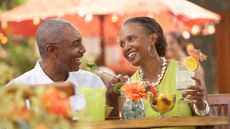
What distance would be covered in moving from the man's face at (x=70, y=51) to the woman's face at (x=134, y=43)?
0.23 m

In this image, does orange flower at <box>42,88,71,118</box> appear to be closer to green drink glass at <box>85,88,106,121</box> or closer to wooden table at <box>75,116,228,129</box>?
wooden table at <box>75,116,228,129</box>

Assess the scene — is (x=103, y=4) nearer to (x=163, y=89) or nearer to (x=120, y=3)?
(x=120, y=3)

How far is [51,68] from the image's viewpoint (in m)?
4.73

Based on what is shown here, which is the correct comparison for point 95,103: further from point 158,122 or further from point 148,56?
point 148,56

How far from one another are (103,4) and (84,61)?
350 cm

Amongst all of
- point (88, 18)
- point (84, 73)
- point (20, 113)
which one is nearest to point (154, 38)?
point (84, 73)

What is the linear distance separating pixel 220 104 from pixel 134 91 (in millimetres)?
642

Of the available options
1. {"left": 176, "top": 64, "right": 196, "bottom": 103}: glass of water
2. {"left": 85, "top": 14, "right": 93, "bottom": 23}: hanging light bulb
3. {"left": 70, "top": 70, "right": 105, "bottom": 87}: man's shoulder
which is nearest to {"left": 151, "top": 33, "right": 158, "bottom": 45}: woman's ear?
{"left": 70, "top": 70, "right": 105, "bottom": 87}: man's shoulder

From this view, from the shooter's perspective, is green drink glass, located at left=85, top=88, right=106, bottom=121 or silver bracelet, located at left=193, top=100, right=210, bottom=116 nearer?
green drink glass, located at left=85, top=88, right=106, bottom=121

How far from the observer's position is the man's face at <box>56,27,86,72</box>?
4.70 meters

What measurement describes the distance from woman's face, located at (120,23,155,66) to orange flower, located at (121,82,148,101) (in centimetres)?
57

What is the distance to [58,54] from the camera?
4754mm

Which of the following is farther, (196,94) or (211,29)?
(211,29)

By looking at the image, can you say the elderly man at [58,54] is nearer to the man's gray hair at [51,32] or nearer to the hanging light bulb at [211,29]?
the man's gray hair at [51,32]
